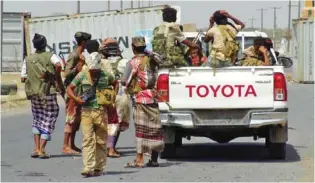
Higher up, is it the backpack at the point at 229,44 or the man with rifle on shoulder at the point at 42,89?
the backpack at the point at 229,44

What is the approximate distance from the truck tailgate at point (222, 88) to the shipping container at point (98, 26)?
1966 centimetres

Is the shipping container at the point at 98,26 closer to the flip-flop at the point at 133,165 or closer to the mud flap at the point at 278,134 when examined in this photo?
the mud flap at the point at 278,134

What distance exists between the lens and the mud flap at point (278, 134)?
11.2 m

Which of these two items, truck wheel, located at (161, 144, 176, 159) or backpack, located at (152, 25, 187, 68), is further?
truck wheel, located at (161, 144, 176, 159)

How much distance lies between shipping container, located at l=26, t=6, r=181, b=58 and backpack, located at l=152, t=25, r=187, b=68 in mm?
19157

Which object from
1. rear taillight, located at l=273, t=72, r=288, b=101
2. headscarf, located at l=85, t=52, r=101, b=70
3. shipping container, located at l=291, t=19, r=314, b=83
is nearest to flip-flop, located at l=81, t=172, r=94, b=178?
headscarf, located at l=85, t=52, r=101, b=70

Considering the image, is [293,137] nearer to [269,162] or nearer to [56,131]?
[269,162]

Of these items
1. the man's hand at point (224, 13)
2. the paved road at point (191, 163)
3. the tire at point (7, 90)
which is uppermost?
the man's hand at point (224, 13)

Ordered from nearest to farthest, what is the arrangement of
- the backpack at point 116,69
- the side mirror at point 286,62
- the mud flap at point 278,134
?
the mud flap at point 278,134 < the backpack at point 116,69 < the side mirror at point 286,62

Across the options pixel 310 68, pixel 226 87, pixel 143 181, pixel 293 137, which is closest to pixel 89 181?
pixel 143 181

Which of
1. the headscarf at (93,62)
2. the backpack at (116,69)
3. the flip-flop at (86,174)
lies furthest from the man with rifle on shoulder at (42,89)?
the flip-flop at (86,174)

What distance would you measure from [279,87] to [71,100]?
9.56ft

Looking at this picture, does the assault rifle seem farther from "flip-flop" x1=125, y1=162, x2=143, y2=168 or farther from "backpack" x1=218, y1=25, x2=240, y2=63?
"backpack" x1=218, y1=25, x2=240, y2=63

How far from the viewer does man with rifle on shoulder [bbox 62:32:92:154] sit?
11.6 meters
